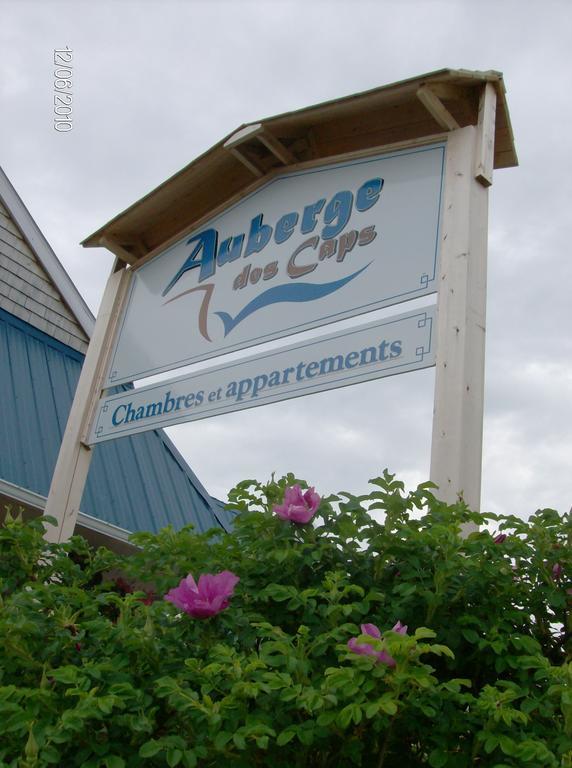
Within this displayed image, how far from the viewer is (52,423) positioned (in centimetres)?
848

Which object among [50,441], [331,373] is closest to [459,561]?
[331,373]

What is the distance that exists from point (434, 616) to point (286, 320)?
8.57 feet

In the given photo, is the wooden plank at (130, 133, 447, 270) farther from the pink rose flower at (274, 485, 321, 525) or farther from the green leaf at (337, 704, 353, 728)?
the green leaf at (337, 704, 353, 728)

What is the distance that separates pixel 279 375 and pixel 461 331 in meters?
1.11

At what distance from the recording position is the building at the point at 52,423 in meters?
7.89

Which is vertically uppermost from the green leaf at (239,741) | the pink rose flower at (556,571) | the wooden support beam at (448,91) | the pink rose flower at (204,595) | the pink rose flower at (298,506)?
the wooden support beam at (448,91)

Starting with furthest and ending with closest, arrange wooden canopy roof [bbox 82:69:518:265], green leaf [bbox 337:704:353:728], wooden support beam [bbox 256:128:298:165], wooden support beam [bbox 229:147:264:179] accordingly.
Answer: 1. wooden support beam [bbox 229:147:264:179]
2. wooden support beam [bbox 256:128:298:165]
3. wooden canopy roof [bbox 82:69:518:265]
4. green leaf [bbox 337:704:353:728]

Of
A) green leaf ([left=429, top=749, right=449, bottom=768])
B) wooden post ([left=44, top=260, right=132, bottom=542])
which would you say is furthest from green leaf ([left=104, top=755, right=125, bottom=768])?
wooden post ([left=44, top=260, right=132, bottom=542])

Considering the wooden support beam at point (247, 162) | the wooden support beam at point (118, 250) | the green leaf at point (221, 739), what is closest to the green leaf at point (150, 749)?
the green leaf at point (221, 739)

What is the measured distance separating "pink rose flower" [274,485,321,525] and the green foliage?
4 centimetres

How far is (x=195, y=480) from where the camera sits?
10438 millimetres

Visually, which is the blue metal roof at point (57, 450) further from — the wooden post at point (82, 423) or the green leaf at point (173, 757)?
the green leaf at point (173, 757)

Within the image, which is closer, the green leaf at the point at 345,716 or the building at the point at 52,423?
the green leaf at the point at 345,716

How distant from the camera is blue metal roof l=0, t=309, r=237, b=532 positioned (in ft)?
25.9
